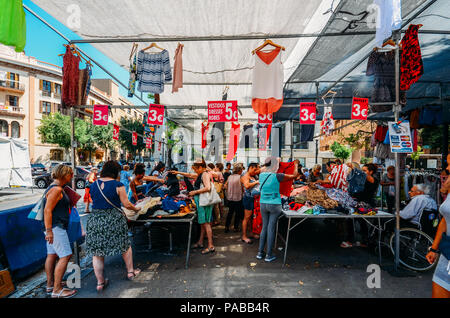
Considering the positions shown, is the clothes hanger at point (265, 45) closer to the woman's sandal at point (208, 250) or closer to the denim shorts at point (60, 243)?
the woman's sandal at point (208, 250)

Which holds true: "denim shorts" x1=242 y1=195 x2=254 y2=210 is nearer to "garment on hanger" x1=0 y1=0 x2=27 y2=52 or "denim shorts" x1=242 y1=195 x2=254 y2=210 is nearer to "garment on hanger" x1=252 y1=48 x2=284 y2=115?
"garment on hanger" x1=252 y1=48 x2=284 y2=115

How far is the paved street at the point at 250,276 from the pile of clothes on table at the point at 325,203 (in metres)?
1.01

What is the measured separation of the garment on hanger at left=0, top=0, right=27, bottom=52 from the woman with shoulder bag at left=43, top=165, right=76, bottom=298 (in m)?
1.85

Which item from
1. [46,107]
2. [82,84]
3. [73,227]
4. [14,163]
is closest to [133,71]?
[82,84]

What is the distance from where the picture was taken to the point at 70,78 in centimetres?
506

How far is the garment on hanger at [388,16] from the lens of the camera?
126 inches

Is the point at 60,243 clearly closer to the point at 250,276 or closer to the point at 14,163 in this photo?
the point at 250,276

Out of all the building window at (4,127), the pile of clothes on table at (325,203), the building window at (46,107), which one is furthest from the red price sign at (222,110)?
the building window at (46,107)

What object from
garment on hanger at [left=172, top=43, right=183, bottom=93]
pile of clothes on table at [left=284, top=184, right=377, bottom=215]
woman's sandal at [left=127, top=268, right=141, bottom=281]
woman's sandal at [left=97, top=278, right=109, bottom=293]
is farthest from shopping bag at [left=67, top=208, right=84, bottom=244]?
pile of clothes on table at [left=284, top=184, right=377, bottom=215]

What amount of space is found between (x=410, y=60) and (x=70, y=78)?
7.16 metres

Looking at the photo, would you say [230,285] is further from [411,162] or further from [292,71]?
[411,162]

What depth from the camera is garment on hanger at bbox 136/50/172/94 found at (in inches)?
212

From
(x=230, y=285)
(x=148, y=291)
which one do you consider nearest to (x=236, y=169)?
(x=230, y=285)

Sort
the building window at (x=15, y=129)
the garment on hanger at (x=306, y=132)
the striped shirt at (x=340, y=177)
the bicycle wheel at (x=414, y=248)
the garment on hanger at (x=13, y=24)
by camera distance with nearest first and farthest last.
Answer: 1. the garment on hanger at (x=13, y=24)
2. the bicycle wheel at (x=414, y=248)
3. the striped shirt at (x=340, y=177)
4. the garment on hanger at (x=306, y=132)
5. the building window at (x=15, y=129)
